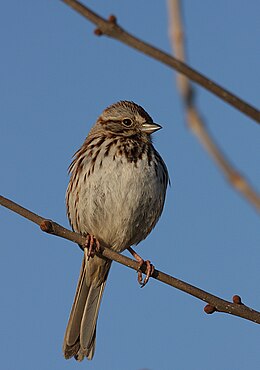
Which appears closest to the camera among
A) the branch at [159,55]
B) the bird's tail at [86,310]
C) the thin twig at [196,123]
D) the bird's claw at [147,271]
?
the thin twig at [196,123]

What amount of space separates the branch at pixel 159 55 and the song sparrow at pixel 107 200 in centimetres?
466

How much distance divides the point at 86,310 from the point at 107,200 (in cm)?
123

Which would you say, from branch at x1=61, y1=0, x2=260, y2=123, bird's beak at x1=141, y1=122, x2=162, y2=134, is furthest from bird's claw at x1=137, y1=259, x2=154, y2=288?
branch at x1=61, y1=0, x2=260, y2=123

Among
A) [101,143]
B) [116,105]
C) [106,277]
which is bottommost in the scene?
[106,277]

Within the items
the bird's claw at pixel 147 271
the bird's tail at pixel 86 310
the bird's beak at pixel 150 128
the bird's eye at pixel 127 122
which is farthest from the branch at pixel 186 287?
the bird's eye at pixel 127 122

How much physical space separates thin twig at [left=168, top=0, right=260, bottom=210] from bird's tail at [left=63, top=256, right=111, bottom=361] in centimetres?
549

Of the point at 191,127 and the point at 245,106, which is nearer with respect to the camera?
the point at 191,127

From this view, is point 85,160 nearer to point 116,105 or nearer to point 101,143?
point 101,143

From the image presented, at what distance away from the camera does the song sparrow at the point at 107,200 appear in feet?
22.0

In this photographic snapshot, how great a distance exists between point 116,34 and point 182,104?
1.24ft

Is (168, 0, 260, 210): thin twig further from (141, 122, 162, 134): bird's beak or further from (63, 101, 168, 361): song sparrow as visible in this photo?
(141, 122, 162, 134): bird's beak

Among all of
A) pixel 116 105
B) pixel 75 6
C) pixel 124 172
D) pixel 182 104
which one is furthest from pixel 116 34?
pixel 116 105

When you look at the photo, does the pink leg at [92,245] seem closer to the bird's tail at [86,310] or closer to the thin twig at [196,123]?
the bird's tail at [86,310]

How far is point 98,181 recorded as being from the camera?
22.0 feet
